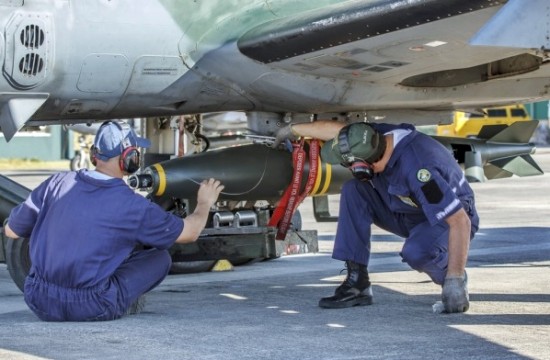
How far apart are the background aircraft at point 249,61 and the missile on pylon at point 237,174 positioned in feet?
1.43

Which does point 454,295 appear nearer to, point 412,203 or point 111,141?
point 412,203

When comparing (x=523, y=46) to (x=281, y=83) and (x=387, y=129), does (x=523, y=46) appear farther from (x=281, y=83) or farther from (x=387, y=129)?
(x=281, y=83)

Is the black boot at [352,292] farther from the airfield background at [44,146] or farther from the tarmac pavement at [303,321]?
the airfield background at [44,146]

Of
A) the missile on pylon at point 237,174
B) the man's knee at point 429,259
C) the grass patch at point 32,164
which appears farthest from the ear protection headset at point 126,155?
the grass patch at point 32,164

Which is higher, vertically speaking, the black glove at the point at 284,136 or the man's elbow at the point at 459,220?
the black glove at the point at 284,136

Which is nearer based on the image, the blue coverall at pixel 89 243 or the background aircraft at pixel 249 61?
the blue coverall at pixel 89 243

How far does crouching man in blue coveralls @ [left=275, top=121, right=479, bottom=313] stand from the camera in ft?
26.8

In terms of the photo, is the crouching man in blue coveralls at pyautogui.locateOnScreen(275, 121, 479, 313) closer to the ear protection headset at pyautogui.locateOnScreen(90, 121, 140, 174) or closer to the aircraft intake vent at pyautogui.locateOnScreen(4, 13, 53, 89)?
the ear protection headset at pyautogui.locateOnScreen(90, 121, 140, 174)

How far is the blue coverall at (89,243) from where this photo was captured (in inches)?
303

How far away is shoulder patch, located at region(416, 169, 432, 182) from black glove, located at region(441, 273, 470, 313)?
657mm

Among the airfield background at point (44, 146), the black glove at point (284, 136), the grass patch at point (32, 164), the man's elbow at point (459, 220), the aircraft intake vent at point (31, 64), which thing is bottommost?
the man's elbow at point (459, 220)

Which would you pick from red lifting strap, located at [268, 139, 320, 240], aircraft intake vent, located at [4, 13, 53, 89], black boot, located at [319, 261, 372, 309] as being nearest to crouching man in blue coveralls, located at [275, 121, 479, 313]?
black boot, located at [319, 261, 372, 309]

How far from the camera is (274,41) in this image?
30.2 ft

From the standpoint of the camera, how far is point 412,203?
27.9 feet
